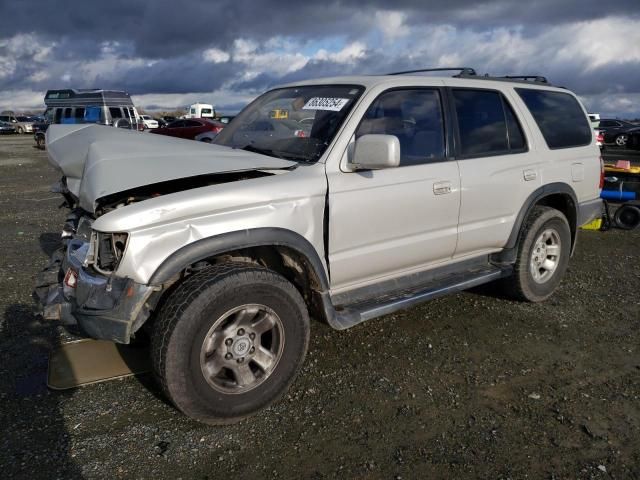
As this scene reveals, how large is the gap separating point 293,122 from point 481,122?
1.51 meters

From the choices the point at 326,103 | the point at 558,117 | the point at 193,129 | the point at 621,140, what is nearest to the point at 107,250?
the point at 326,103

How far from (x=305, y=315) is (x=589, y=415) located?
1.75 m

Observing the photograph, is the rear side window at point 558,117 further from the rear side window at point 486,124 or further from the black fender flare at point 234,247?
the black fender flare at point 234,247

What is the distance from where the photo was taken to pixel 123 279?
2.65 m

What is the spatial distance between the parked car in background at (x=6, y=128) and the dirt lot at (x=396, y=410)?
44076 millimetres

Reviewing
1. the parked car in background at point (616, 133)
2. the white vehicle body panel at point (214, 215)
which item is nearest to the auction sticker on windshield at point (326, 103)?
the white vehicle body panel at point (214, 215)

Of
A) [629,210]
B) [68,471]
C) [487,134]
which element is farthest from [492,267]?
[629,210]

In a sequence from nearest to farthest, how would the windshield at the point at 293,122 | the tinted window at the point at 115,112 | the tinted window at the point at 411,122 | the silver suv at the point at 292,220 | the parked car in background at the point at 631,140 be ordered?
the silver suv at the point at 292,220 → the windshield at the point at 293,122 → the tinted window at the point at 411,122 → the parked car in background at the point at 631,140 → the tinted window at the point at 115,112

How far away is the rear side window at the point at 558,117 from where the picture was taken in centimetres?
462

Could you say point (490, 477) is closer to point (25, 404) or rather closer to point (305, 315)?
point (305, 315)

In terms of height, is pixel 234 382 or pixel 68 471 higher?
A: pixel 234 382

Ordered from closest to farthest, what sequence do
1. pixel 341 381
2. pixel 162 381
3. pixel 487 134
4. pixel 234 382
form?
pixel 162 381
pixel 234 382
pixel 341 381
pixel 487 134

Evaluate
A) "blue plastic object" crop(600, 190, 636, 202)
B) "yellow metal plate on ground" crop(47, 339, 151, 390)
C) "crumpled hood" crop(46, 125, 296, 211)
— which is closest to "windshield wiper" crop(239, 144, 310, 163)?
"crumpled hood" crop(46, 125, 296, 211)

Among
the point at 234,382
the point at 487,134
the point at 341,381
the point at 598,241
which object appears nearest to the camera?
the point at 234,382
